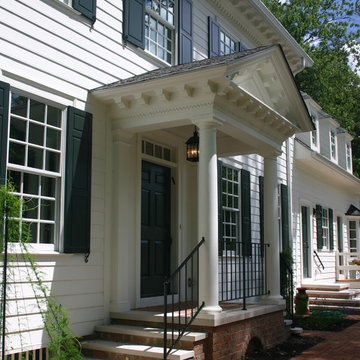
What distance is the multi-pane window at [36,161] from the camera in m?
5.76

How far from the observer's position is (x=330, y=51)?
25844 millimetres

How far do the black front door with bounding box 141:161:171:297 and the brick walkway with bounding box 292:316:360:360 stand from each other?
2.48 metres

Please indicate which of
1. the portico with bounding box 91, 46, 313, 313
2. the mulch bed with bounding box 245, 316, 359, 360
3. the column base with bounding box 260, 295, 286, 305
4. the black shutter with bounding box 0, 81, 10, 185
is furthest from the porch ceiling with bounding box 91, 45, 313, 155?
the mulch bed with bounding box 245, 316, 359, 360

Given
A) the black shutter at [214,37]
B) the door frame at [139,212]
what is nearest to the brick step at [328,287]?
the door frame at [139,212]

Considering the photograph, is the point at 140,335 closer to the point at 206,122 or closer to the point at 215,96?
the point at 206,122

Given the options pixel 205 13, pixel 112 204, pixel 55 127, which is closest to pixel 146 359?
pixel 112 204

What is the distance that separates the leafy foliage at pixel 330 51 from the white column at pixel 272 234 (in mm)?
16058

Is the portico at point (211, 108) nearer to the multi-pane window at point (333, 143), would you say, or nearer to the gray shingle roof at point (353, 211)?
the multi-pane window at point (333, 143)

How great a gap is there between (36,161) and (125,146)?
5.40 feet

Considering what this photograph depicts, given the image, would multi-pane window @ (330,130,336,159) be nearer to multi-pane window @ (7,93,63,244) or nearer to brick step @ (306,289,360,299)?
brick step @ (306,289,360,299)

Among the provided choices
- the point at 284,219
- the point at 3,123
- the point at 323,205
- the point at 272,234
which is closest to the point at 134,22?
the point at 3,123

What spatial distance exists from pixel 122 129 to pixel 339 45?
72.7 feet

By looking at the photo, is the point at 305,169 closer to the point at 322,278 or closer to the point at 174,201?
the point at 322,278

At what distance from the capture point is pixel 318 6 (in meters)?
25.4
